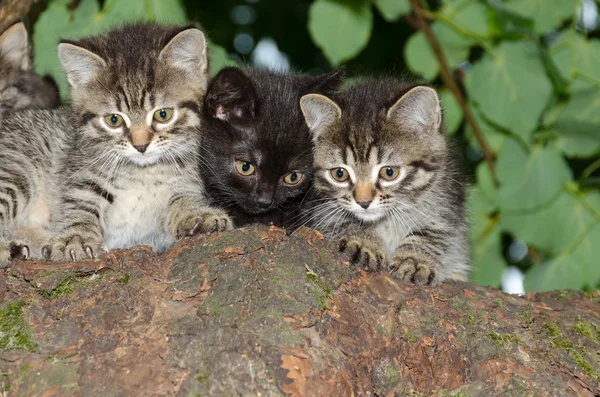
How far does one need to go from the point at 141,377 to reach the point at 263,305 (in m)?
0.51

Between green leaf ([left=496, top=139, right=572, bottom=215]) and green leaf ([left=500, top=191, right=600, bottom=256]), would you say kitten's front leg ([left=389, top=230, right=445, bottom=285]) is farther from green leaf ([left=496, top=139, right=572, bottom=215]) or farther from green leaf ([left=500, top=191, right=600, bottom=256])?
green leaf ([left=500, top=191, right=600, bottom=256])

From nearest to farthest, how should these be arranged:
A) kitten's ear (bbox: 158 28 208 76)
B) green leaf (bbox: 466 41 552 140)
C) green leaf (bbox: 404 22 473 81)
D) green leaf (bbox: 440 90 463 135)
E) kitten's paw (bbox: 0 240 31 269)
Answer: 1. kitten's paw (bbox: 0 240 31 269)
2. kitten's ear (bbox: 158 28 208 76)
3. green leaf (bbox: 466 41 552 140)
4. green leaf (bbox: 404 22 473 81)
5. green leaf (bbox: 440 90 463 135)

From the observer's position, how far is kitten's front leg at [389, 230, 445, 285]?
3.58 m

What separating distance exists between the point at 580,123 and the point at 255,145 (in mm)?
1751

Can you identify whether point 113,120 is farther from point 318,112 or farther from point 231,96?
point 318,112

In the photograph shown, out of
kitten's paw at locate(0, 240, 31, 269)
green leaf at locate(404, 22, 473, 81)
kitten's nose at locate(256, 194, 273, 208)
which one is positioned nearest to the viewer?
kitten's paw at locate(0, 240, 31, 269)

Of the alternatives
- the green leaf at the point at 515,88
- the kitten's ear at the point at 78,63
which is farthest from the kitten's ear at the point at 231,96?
the green leaf at the point at 515,88

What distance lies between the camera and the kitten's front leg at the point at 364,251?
3.39 m

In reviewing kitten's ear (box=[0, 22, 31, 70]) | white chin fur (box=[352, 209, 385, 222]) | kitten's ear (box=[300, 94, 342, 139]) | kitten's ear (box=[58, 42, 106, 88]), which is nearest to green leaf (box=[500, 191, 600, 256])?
white chin fur (box=[352, 209, 385, 222])

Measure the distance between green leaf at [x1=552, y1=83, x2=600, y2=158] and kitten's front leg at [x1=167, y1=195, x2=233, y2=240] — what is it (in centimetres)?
190

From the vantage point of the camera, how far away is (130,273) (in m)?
3.07

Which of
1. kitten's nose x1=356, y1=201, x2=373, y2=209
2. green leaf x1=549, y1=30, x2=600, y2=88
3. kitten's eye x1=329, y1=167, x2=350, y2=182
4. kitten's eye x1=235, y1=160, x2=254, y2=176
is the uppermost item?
green leaf x1=549, y1=30, x2=600, y2=88

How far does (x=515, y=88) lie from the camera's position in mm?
3896

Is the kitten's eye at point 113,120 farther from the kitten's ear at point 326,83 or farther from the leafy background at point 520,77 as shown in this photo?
the kitten's ear at point 326,83
